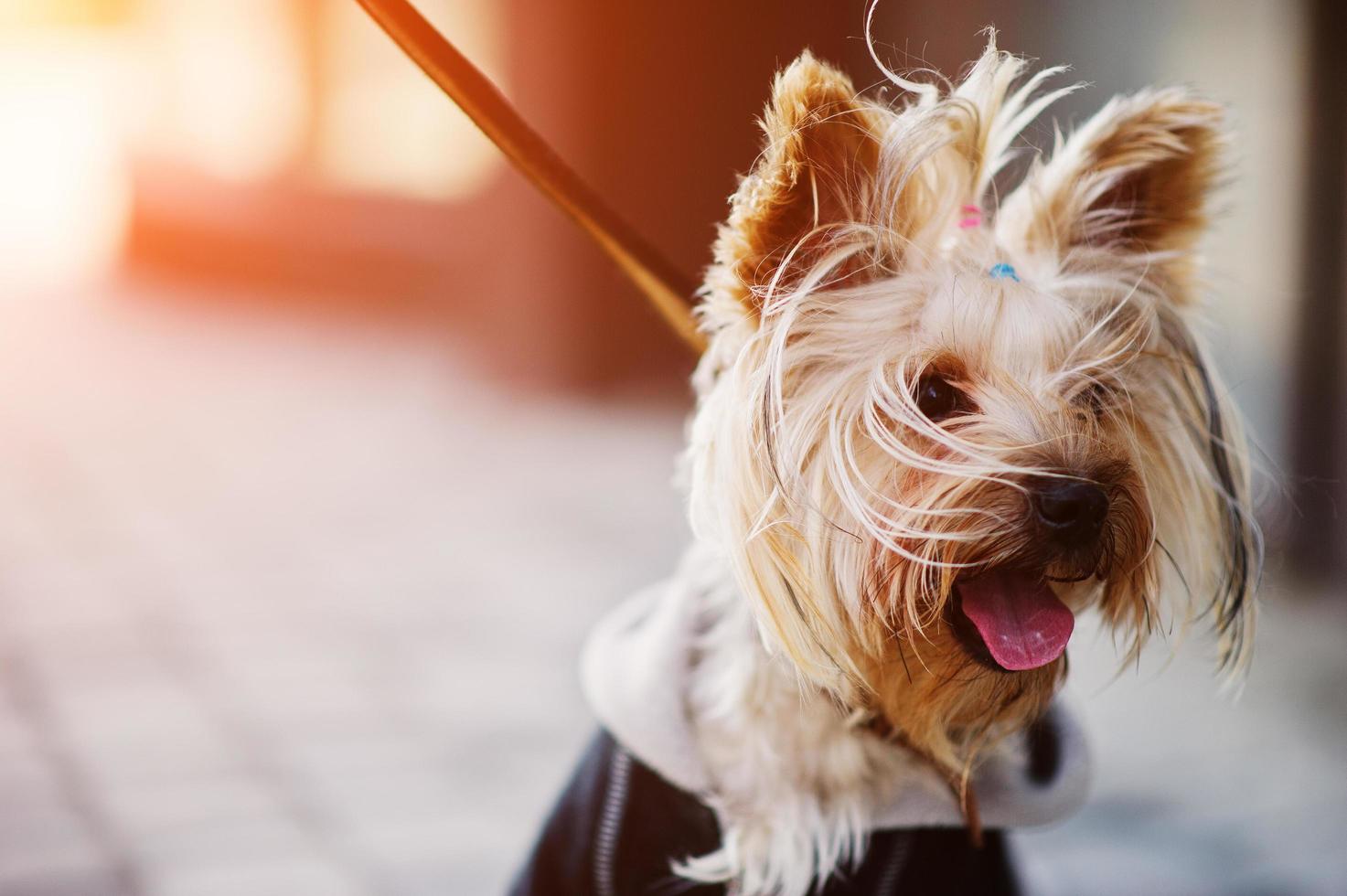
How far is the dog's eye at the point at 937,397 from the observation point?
1050mm

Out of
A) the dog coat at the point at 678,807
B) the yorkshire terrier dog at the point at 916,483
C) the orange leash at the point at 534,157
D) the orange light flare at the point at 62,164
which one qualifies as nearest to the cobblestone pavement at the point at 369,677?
the dog coat at the point at 678,807

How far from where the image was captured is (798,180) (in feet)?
3.18

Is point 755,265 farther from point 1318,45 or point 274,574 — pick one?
point 274,574

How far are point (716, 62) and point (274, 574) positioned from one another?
1.89 m

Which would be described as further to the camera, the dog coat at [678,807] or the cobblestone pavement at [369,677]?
the cobblestone pavement at [369,677]

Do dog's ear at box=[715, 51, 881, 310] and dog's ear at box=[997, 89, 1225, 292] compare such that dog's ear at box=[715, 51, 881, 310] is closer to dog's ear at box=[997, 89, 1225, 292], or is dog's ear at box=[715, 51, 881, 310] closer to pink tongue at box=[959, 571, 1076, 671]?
dog's ear at box=[997, 89, 1225, 292]

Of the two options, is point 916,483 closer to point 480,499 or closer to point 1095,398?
point 1095,398

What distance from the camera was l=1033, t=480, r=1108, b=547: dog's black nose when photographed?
0.95 metres

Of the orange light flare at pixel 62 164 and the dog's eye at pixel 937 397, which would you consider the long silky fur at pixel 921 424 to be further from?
the orange light flare at pixel 62 164

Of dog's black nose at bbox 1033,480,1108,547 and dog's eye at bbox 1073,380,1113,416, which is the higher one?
dog's eye at bbox 1073,380,1113,416

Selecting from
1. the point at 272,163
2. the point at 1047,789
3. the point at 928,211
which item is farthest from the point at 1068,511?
the point at 272,163

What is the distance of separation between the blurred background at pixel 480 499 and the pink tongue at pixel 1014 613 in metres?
0.25

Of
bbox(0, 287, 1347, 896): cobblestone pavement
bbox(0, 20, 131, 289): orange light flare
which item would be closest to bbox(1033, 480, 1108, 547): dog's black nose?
bbox(0, 287, 1347, 896): cobblestone pavement

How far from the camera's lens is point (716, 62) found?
263cm
